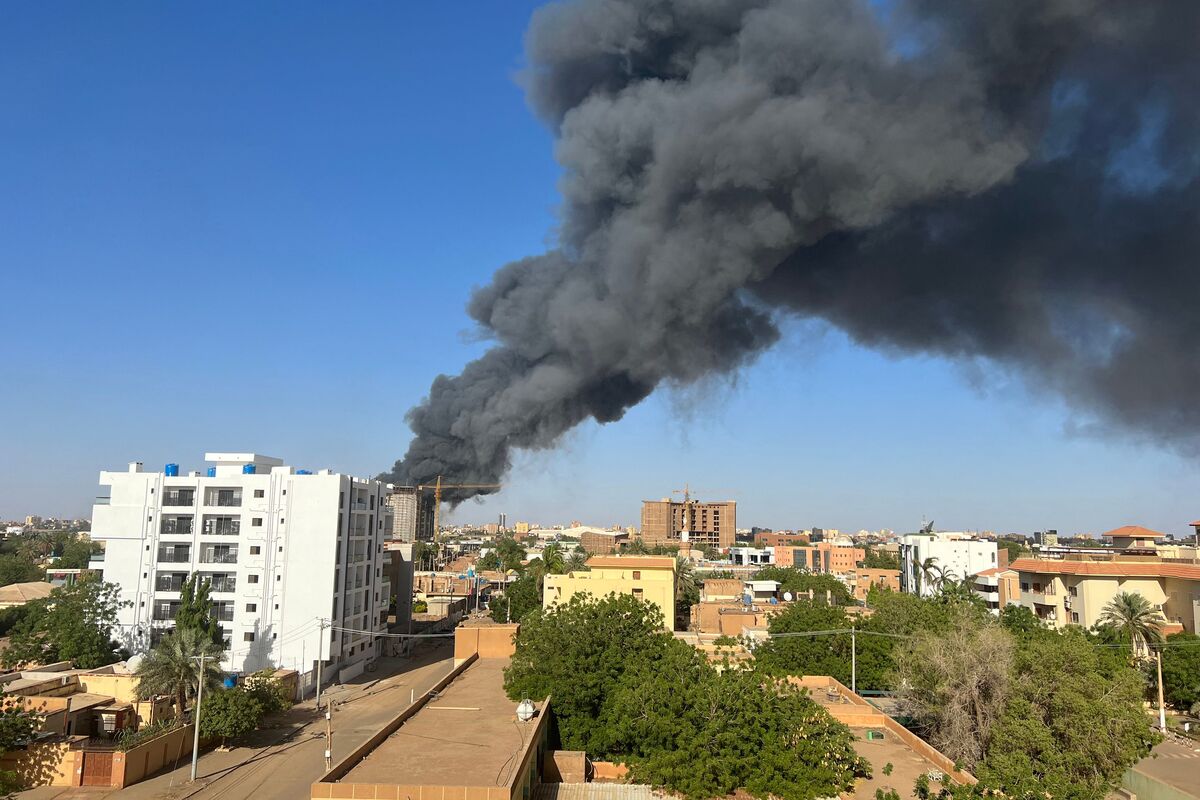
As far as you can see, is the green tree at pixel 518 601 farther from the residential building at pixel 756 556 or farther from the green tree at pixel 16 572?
the residential building at pixel 756 556

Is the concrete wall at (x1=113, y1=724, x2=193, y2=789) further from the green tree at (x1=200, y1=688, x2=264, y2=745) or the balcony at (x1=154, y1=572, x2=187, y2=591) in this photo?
the balcony at (x1=154, y1=572, x2=187, y2=591)

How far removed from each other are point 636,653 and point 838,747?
7.00 meters

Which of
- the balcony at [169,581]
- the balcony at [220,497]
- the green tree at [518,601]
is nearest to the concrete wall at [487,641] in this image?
the balcony at [220,497]

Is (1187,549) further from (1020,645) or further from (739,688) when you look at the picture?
(739,688)

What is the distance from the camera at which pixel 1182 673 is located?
3192 centimetres

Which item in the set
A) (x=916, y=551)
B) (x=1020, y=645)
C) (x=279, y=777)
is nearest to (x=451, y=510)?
(x=916, y=551)

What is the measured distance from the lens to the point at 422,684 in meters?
37.0

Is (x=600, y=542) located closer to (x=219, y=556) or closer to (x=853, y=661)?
(x=219, y=556)

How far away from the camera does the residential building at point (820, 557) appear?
4419 inches

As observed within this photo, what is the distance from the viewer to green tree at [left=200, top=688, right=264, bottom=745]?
2558 cm

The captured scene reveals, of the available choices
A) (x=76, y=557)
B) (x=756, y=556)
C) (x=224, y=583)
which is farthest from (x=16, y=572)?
(x=756, y=556)

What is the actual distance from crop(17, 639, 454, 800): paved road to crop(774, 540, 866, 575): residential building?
84.4 metres

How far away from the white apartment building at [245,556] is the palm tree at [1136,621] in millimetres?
34071

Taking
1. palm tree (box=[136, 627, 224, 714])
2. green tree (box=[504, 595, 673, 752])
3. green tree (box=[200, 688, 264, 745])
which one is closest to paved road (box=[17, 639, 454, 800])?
green tree (box=[200, 688, 264, 745])
